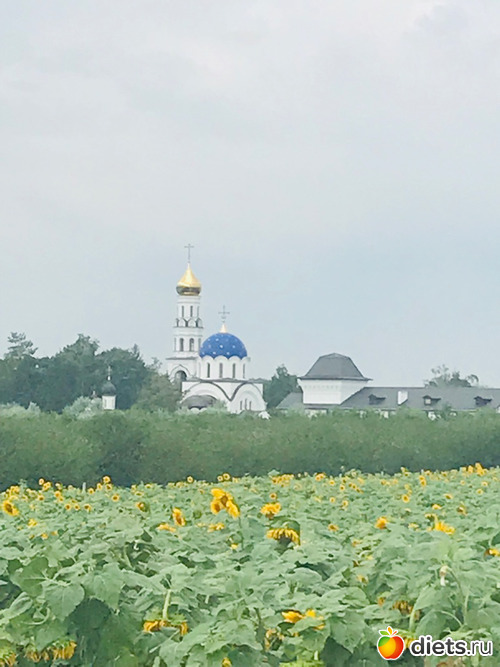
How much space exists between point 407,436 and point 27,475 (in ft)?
42.7

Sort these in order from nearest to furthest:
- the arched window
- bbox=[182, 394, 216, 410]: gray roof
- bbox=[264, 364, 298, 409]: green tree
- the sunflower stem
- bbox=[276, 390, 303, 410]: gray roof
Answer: the sunflower stem, bbox=[182, 394, 216, 410]: gray roof, bbox=[276, 390, 303, 410]: gray roof, the arched window, bbox=[264, 364, 298, 409]: green tree

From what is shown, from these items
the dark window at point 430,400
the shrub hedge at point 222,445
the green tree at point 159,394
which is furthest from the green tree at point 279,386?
the shrub hedge at point 222,445

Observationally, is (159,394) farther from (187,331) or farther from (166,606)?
(166,606)

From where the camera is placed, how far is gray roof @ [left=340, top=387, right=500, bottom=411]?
105 meters

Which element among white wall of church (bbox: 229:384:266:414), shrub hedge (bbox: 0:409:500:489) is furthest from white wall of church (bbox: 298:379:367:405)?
shrub hedge (bbox: 0:409:500:489)

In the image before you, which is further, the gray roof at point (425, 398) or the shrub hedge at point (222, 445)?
the gray roof at point (425, 398)

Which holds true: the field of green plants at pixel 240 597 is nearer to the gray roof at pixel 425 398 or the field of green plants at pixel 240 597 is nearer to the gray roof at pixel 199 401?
the gray roof at pixel 425 398

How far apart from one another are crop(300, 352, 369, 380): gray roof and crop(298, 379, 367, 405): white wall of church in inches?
14.4

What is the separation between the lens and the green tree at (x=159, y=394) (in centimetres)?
10693

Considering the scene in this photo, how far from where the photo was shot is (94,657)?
5.24 metres

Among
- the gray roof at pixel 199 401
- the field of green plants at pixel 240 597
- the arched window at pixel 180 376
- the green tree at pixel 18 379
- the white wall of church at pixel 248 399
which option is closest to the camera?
the field of green plants at pixel 240 597

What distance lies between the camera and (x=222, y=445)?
31625 mm

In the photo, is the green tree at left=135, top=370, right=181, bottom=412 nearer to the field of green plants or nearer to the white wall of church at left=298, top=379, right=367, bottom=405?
the white wall of church at left=298, top=379, right=367, bottom=405

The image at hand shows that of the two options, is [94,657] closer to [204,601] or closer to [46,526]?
[204,601]
